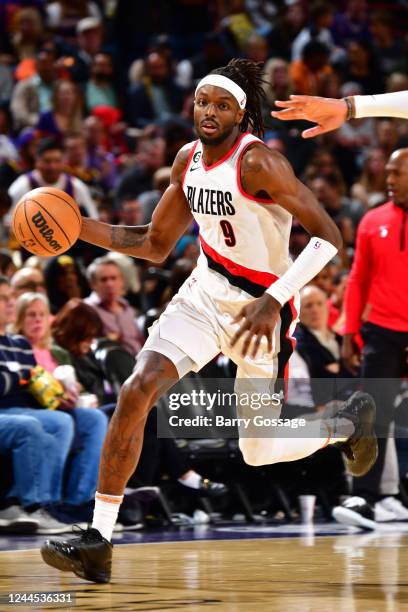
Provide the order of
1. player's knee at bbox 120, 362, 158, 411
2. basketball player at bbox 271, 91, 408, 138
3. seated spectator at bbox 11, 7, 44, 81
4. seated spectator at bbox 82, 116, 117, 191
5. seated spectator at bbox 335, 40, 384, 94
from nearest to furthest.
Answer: player's knee at bbox 120, 362, 158, 411, basketball player at bbox 271, 91, 408, 138, seated spectator at bbox 82, 116, 117, 191, seated spectator at bbox 11, 7, 44, 81, seated spectator at bbox 335, 40, 384, 94

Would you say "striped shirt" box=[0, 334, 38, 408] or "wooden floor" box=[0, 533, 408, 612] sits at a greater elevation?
"striped shirt" box=[0, 334, 38, 408]

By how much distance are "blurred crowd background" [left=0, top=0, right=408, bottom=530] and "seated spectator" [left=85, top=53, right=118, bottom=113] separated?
0.02 metres

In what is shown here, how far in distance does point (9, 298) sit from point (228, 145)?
9.56 ft

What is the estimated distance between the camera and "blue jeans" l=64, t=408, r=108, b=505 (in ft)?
25.9

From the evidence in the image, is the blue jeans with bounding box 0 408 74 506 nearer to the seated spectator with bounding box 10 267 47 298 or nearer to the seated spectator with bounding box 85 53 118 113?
the seated spectator with bounding box 10 267 47 298

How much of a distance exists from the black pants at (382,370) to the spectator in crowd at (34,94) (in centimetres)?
665

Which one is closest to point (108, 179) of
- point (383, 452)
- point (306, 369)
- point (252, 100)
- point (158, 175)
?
point (158, 175)

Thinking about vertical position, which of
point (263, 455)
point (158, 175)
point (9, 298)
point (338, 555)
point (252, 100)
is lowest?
point (338, 555)

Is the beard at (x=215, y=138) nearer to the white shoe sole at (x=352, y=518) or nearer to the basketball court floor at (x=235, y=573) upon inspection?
the basketball court floor at (x=235, y=573)

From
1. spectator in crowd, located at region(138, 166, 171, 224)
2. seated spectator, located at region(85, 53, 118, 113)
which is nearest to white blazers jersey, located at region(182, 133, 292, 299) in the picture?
spectator in crowd, located at region(138, 166, 171, 224)

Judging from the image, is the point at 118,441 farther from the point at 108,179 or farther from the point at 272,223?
the point at 108,179

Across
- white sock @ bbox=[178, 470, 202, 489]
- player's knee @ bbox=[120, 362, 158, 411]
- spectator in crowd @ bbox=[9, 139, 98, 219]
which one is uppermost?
spectator in crowd @ bbox=[9, 139, 98, 219]

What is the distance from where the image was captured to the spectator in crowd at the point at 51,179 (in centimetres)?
1050

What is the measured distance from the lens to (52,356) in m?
Result: 8.44
